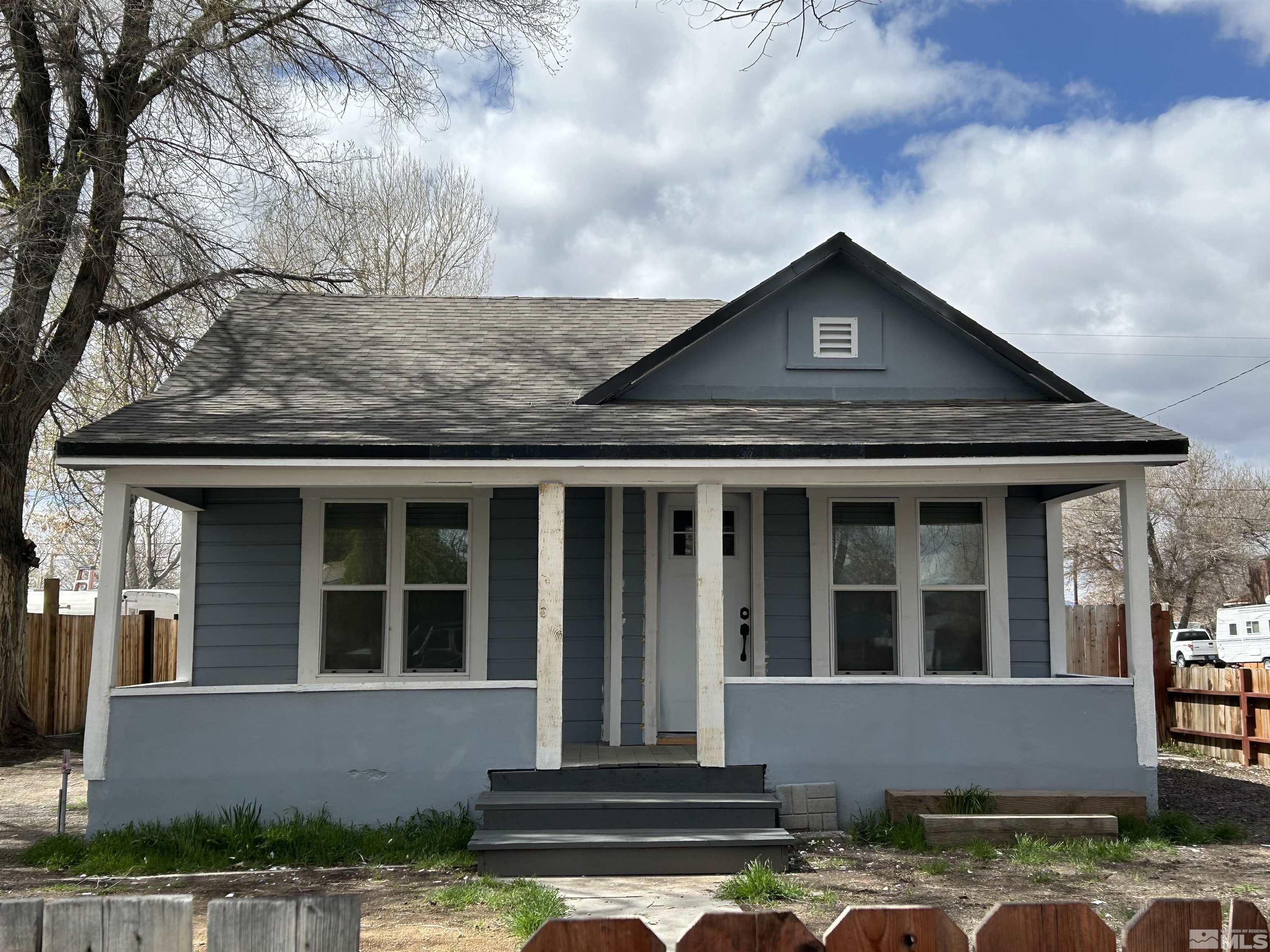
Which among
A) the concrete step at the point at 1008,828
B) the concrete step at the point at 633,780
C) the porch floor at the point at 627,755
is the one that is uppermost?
the porch floor at the point at 627,755

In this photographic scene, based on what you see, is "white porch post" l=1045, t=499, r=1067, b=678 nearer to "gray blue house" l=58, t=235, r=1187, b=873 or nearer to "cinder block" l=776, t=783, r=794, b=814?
"gray blue house" l=58, t=235, r=1187, b=873

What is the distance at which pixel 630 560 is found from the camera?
33.1 feet

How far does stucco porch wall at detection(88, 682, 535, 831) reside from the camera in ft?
27.9

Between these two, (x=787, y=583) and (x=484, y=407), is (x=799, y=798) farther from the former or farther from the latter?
(x=484, y=407)

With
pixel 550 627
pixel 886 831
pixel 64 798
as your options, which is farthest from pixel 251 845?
pixel 886 831

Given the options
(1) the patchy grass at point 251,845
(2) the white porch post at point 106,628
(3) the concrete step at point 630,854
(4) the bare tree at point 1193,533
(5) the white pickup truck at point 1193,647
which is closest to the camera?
(3) the concrete step at point 630,854

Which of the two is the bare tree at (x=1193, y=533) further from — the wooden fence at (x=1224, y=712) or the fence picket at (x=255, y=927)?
the fence picket at (x=255, y=927)

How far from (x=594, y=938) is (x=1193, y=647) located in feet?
133

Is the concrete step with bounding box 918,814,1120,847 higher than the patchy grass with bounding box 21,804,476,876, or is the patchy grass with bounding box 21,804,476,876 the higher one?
the concrete step with bounding box 918,814,1120,847

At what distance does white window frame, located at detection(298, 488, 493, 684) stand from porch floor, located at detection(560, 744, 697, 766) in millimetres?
1206

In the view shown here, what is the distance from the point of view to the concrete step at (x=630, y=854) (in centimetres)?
Result: 755

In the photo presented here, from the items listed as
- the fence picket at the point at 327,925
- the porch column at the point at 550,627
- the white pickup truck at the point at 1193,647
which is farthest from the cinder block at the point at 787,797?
the white pickup truck at the point at 1193,647

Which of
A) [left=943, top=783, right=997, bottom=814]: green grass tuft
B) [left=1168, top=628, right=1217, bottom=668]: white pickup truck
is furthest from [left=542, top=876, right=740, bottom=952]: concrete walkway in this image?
[left=1168, top=628, right=1217, bottom=668]: white pickup truck

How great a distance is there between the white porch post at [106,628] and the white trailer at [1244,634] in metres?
32.5
